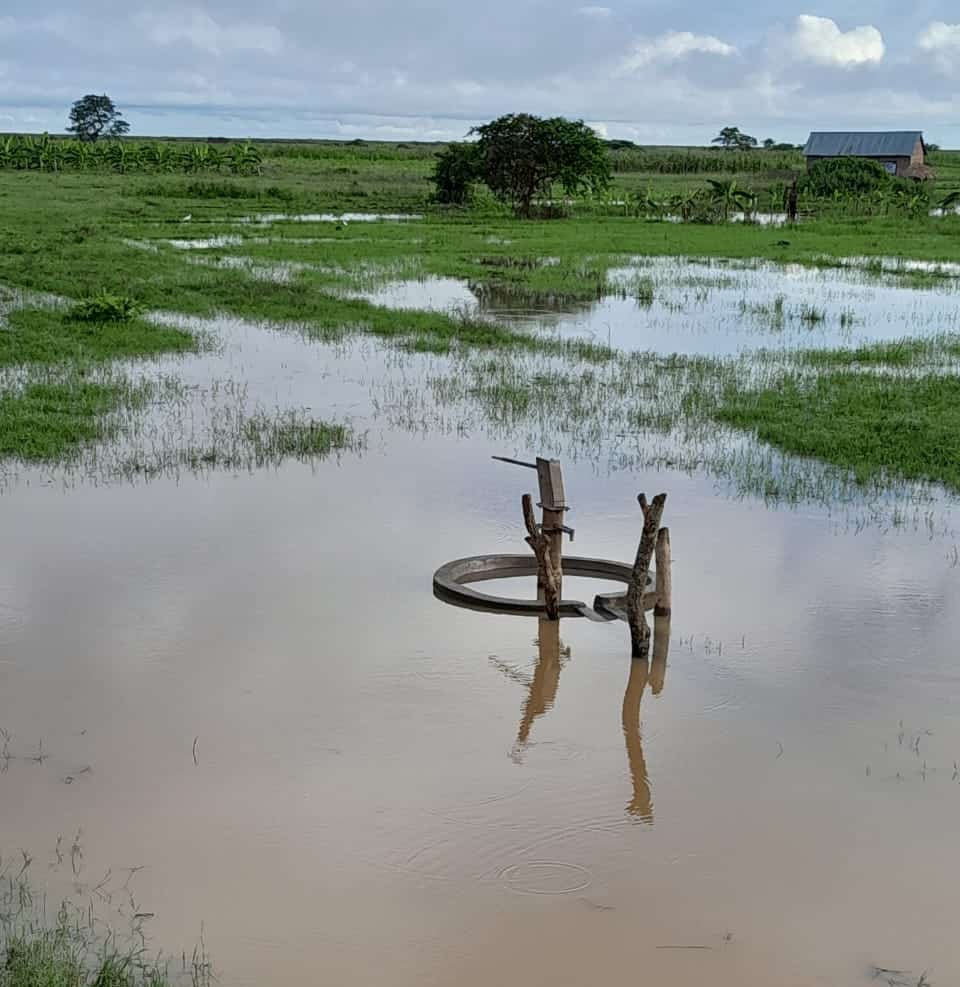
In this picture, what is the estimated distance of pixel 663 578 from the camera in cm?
701

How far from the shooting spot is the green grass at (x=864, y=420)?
10156 mm

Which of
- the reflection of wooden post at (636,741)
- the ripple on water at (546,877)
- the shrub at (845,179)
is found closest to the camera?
the ripple on water at (546,877)

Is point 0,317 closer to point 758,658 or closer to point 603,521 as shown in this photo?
point 603,521

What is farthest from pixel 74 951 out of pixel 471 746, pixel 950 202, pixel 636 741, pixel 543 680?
pixel 950 202

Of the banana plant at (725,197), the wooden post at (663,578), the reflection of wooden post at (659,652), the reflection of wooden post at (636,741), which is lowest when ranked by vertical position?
the reflection of wooden post at (636,741)

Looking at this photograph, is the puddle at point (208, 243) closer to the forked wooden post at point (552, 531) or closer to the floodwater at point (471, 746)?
the floodwater at point (471, 746)

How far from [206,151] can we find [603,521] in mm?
45786

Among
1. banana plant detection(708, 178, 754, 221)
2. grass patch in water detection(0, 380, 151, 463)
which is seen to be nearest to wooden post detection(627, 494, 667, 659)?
grass patch in water detection(0, 380, 151, 463)

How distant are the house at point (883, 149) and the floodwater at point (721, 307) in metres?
31.4

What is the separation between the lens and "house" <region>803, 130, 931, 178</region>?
53094 millimetres

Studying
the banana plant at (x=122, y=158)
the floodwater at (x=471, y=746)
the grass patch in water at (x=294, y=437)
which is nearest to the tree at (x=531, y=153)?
the banana plant at (x=122, y=158)

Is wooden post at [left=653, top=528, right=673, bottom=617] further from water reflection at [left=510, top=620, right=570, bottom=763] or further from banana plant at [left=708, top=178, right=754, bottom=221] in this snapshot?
banana plant at [left=708, top=178, right=754, bottom=221]

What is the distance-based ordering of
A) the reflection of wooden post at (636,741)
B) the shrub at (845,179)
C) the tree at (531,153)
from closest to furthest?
1. the reflection of wooden post at (636,741)
2. the tree at (531,153)
3. the shrub at (845,179)

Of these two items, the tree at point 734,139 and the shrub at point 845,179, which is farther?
the tree at point 734,139
